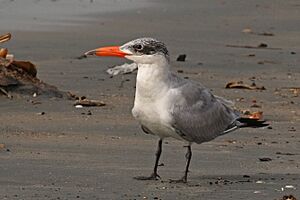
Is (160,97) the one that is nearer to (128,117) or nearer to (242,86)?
(128,117)

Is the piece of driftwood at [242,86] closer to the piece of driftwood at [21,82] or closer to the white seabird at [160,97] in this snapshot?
the piece of driftwood at [21,82]

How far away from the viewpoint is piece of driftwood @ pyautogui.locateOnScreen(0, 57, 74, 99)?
33.2 ft

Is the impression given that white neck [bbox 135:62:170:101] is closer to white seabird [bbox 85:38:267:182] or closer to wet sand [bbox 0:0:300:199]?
white seabird [bbox 85:38:267:182]

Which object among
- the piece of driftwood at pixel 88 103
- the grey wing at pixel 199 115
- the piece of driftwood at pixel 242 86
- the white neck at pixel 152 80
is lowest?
the piece of driftwood at pixel 242 86

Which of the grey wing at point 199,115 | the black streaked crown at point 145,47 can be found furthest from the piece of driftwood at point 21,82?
the black streaked crown at point 145,47

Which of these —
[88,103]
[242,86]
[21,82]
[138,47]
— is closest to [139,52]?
[138,47]

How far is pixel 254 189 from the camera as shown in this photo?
699cm

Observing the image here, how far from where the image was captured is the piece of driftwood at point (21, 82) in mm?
10109

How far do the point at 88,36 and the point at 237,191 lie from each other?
28.5 feet

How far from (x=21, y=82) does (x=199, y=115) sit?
3.08 metres

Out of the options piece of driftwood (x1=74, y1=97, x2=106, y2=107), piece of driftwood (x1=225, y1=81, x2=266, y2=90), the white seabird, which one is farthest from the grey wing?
piece of driftwood (x1=225, y1=81, x2=266, y2=90)

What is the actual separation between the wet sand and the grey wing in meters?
0.27

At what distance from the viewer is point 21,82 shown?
33.4ft

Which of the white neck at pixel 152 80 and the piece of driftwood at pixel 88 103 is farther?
the piece of driftwood at pixel 88 103
